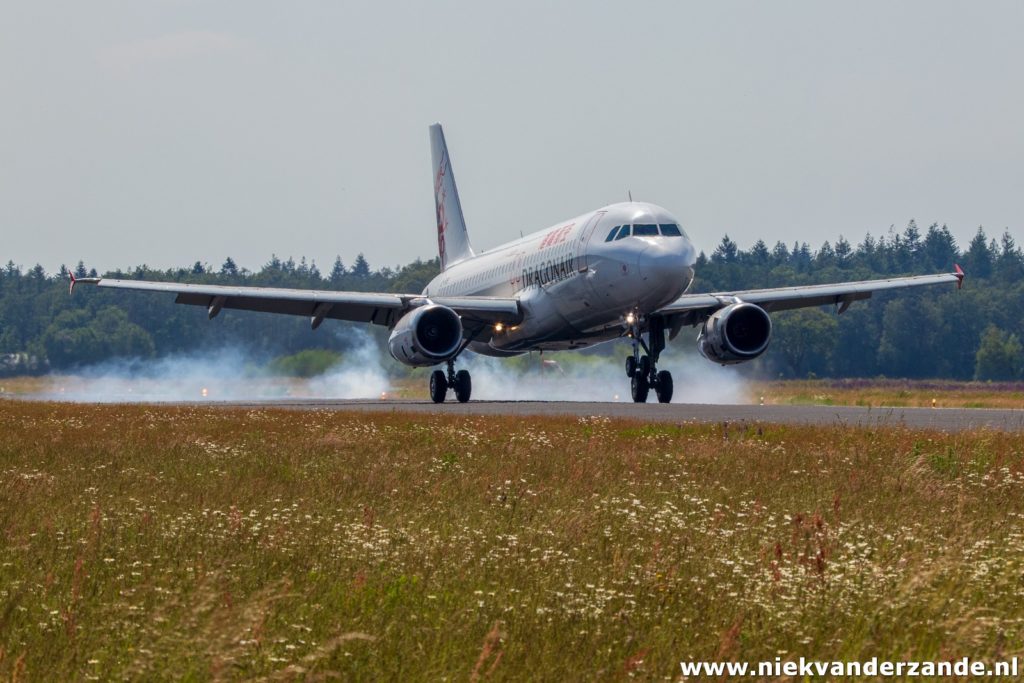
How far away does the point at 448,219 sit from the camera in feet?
174

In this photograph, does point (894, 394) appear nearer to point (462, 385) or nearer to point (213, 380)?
point (462, 385)

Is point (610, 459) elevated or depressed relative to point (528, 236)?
depressed

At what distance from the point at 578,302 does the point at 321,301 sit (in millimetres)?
7111

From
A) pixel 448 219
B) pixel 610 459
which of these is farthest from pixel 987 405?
pixel 610 459

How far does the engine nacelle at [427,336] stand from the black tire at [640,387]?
15.0 feet

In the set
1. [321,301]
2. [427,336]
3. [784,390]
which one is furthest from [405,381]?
[427,336]

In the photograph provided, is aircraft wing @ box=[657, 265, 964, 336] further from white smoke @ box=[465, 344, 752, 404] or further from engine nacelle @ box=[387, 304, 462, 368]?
white smoke @ box=[465, 344, 752, 404]

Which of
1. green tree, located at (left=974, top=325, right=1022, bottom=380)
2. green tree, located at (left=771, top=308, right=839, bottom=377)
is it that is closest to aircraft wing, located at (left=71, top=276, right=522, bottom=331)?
green tree, located at (left=771, top=308, right=839, bottom=377)

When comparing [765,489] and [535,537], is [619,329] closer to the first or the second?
[765,489]

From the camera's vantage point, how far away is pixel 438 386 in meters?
39.8

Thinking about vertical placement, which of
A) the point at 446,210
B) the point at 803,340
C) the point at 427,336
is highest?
the point at 446,210

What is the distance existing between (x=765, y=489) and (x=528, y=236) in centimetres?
2835

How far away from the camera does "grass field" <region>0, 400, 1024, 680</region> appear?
686 centimetres

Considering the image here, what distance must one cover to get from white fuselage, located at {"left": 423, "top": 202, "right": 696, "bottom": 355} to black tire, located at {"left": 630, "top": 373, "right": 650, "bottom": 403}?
4.00ft
